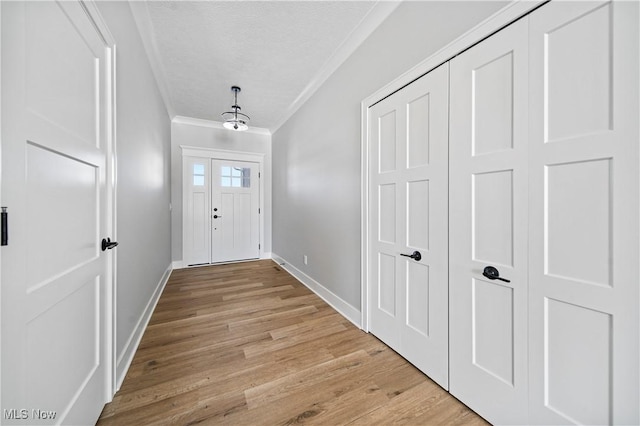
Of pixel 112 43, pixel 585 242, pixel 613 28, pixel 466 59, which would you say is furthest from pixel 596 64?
pixel 112 43

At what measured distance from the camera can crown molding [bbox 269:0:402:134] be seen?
1780mm

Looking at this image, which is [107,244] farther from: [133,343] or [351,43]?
[351,43]

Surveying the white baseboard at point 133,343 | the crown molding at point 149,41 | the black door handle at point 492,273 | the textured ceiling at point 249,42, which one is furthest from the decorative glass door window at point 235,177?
the black door handle at point 492,273

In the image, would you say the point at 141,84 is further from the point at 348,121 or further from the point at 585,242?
the point at 585,242

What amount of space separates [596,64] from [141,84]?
2.99 m

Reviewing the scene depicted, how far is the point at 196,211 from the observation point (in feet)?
14.2

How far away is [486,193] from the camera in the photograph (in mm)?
1244

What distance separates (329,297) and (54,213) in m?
2.34

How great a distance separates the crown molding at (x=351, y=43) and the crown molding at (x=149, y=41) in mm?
1640

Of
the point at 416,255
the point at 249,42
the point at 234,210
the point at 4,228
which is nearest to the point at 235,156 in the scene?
the point at 234,210

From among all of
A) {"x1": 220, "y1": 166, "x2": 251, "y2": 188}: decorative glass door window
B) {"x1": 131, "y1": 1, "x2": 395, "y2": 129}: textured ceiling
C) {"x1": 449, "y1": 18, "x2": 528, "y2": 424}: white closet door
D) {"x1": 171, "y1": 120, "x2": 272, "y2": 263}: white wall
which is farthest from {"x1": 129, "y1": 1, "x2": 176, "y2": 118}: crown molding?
{"x1": 449, "y1": 18, "x2": 528, "y2": 424}: white closet door

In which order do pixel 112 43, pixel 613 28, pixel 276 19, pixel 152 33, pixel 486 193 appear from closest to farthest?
1. pixel 613 28
2. pixel 486 193
3. pixel 112 43
4. pixel 276 19
5. pixel 152 33

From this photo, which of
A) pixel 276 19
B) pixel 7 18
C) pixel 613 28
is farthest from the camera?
pixel 276 19

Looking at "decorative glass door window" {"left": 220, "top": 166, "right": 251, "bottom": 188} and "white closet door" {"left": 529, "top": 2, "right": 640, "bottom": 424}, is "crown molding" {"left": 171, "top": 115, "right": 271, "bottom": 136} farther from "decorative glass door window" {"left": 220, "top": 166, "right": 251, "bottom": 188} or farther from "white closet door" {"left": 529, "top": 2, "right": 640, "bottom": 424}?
"white closet door" {"left": 529, "top": 2, "right": 640, "bottom": 424}
